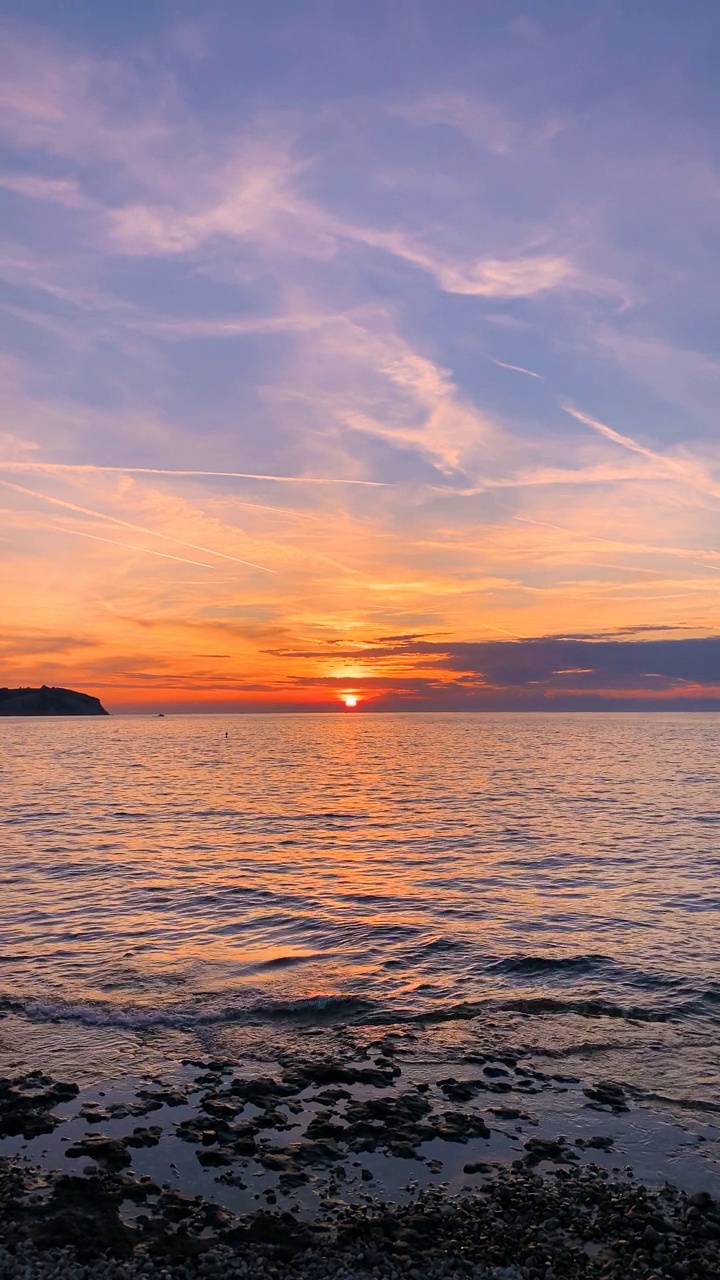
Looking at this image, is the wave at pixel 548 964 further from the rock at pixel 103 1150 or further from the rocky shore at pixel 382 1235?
the rock at pixel 103 1150

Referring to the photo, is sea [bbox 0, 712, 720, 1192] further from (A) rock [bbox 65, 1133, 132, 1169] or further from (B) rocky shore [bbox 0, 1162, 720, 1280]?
→ (B) rocky shore [bbox 0, 1162, 720, 1280]

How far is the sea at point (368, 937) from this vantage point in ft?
56.9

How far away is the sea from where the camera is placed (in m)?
17.3

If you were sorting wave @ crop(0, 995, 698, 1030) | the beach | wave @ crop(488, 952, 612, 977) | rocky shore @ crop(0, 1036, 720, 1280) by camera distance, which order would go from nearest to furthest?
1. rocky shore @ crop(0, 1036, 720, 1280)
2. the beach
3. wave @ crop(0, 995, 698, 1030)
4. wave @ crop(488, 952, 612, 977)

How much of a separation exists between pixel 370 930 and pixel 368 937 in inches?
34.1

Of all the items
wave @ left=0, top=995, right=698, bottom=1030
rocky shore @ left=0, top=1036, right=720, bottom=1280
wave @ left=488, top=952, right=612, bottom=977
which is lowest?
wave @ left=488, top=952, right=612, bottom=977

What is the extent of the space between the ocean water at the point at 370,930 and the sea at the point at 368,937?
0.32 feet

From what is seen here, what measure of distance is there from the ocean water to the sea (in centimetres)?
10

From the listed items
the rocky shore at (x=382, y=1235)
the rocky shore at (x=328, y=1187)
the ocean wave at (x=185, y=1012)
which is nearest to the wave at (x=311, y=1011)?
the ocean wave at (x=185, y=1012)

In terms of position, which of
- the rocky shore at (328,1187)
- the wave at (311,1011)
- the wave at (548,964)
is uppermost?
the rocky shore at (328,1187)

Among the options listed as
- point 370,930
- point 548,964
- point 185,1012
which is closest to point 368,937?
point 370,930

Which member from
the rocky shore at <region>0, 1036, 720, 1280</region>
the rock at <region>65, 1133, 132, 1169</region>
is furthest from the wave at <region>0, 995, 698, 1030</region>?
the rock at <region>65, 1133, 132, 1169</region>

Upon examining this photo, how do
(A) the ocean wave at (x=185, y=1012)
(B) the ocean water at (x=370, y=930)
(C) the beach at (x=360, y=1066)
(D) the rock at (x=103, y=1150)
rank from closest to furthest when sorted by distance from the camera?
(C) the beach at (x=360, y=1066) < (D) the rock at (x=103, y=1150) < (B) the ocean water at (x=370, y=930) < (A) the ocean wave at (x=185, y=1012)

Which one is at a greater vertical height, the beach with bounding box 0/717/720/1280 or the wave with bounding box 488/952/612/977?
the beach with bounding box 0/717/720/1280
